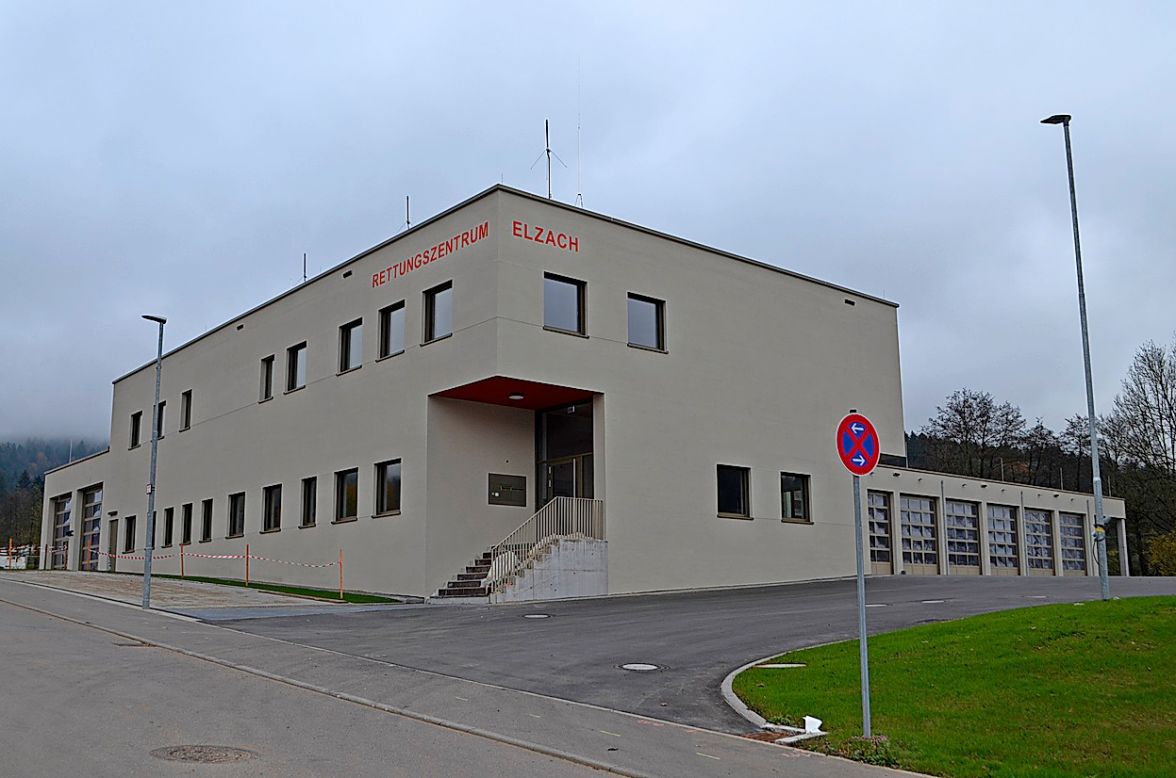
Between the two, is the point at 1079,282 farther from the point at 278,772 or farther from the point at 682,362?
the point at 278,772

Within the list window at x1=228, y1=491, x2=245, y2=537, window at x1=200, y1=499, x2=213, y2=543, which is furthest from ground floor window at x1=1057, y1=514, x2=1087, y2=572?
window at x1=200, y1=499, x2=213, y2=543

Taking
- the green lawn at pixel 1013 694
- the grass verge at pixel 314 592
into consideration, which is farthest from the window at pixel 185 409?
the green lawn at pixel 1013 694

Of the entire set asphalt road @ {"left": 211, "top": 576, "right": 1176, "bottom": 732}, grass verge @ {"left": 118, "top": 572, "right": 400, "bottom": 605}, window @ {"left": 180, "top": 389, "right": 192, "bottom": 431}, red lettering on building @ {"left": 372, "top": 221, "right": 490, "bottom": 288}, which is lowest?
asphalt road @ {"left": 211, "top": 576, "right": 1176, "bottom": 732}

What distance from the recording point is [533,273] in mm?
28344

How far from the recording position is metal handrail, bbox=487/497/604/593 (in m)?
27.9

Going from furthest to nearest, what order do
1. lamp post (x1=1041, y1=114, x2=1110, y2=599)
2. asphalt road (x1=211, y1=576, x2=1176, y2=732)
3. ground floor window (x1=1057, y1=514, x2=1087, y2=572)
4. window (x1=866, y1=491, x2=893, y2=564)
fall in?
ground floor window (x1=1057, y1=514, x2=1087, y2=572) < window (x1=866, y1=491, x2=893, y2=564) < lamp post (x1=1041, y1=114, x2=1110, y2=599) < asphalt road (x1=211, y1=576, x2=1176, y2=732)

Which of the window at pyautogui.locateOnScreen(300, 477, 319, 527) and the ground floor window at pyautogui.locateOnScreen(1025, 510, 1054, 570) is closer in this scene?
the window at pyautogui.locateOnScreen(300, 477, 319, 527)

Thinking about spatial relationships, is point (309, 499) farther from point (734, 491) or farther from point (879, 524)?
point (879, 524)

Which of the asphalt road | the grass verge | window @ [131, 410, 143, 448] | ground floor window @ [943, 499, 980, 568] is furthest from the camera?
window @ [131, 410, 143, 448]

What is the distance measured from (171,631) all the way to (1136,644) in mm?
14784

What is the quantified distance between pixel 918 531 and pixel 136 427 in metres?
34.3

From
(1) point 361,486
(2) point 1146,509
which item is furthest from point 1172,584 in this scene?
(2) point 1146,509

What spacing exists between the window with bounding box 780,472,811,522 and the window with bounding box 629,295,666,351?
6147mm

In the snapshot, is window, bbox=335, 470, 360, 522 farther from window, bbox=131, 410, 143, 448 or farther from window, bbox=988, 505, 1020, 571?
window, bbox=988, 505, 1020, 571
